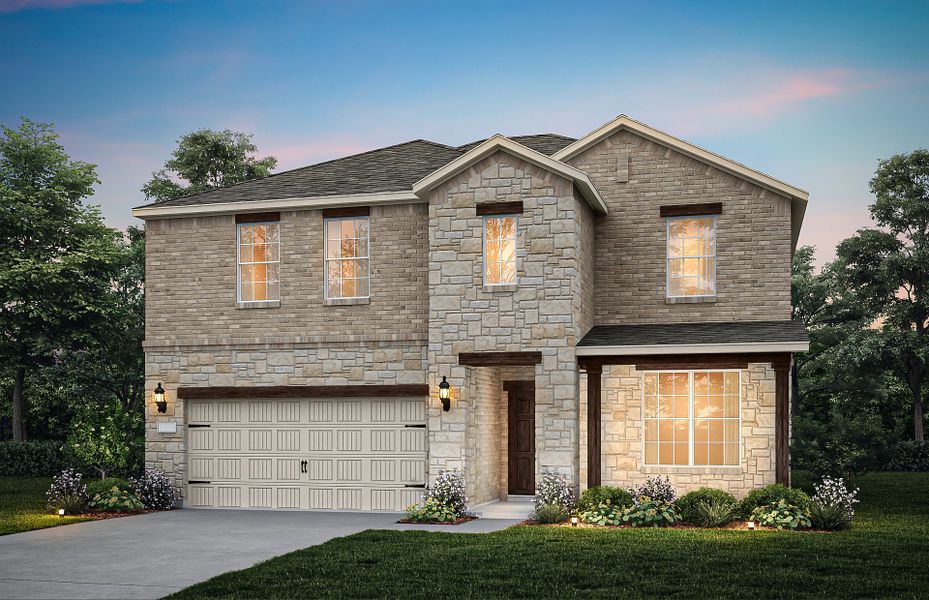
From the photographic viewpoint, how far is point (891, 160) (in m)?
33.5

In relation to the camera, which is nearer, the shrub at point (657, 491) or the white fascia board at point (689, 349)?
the white fascia board at point (689, 349)

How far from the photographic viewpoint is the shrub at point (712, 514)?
1639 cm

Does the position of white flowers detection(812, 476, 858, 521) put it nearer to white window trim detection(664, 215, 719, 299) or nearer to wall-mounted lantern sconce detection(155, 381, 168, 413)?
white window trim detection(664, 215, 719, 299)

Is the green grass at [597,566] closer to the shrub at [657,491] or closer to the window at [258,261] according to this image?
the shrub at [657,491]

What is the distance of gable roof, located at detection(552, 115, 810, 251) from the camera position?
1895 centimetres

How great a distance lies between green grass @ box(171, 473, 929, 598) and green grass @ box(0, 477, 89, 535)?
6099mm

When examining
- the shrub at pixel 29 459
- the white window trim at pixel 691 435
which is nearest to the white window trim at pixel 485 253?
the white window trim at pixel 691 435

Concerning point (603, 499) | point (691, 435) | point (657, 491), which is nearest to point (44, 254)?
point (603, 499)

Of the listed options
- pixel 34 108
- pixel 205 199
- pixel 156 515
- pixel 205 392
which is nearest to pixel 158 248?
pixel 205 199

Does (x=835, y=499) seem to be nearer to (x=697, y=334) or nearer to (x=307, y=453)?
(x=697, y=334)

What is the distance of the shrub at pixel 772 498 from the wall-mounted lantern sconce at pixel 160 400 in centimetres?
1141

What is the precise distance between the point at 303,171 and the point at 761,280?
33.2ft

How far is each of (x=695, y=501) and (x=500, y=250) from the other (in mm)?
5652

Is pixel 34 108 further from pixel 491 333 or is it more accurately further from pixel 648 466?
pixel 648 466
